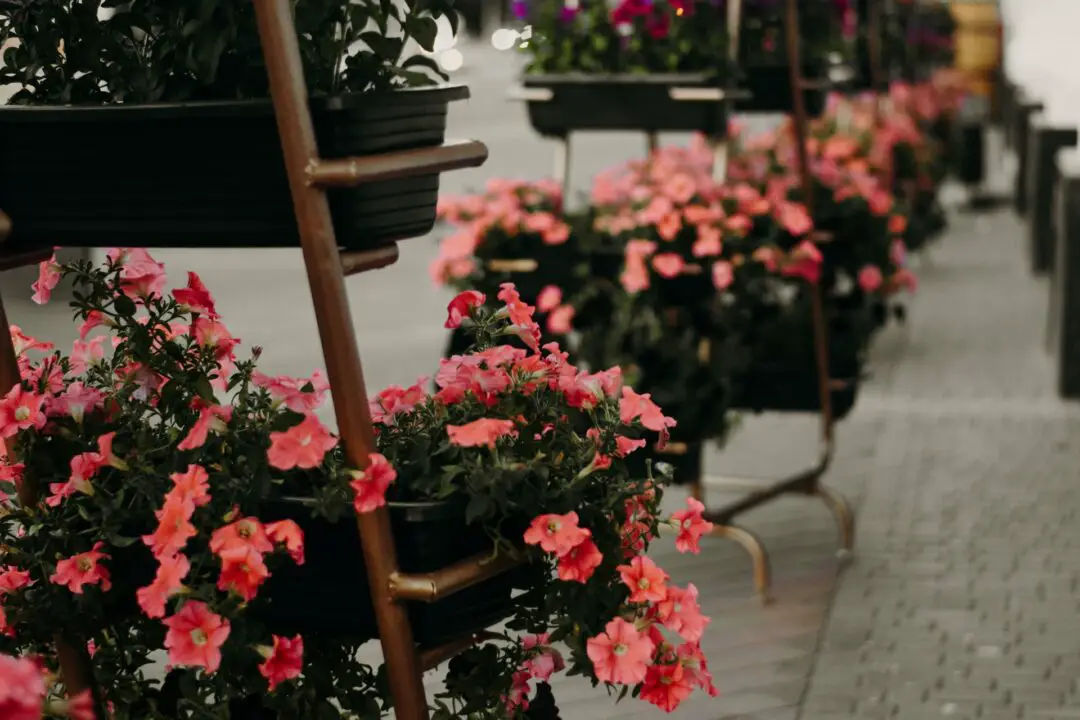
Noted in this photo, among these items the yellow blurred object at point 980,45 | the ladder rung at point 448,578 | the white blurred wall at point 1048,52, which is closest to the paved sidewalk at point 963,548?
the ladder rung at point 448,578

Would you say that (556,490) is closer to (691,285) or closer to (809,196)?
(691,285)

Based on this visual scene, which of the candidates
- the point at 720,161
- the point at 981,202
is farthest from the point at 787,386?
the point at 981,202

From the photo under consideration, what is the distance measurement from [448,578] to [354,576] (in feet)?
0.40

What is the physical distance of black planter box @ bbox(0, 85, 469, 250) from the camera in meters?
2.07

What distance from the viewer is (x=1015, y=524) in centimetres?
536

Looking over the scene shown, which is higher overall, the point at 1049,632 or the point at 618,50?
the point at 618,50

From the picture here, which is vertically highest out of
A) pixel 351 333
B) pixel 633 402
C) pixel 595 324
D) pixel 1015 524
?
pixel 351 333

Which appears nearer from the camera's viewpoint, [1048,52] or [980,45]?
[1048,52]

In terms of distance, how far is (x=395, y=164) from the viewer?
6.81 ft

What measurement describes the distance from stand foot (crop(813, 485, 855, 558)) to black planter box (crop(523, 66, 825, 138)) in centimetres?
109

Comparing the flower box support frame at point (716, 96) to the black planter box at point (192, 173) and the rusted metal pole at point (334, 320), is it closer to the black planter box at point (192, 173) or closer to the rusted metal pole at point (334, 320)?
the black planter box at point (192, 173)

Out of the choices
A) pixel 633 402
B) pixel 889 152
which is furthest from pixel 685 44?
pixel 889 152

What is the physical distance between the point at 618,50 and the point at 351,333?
313 centimetres

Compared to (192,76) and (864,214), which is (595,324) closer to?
(864,214)
